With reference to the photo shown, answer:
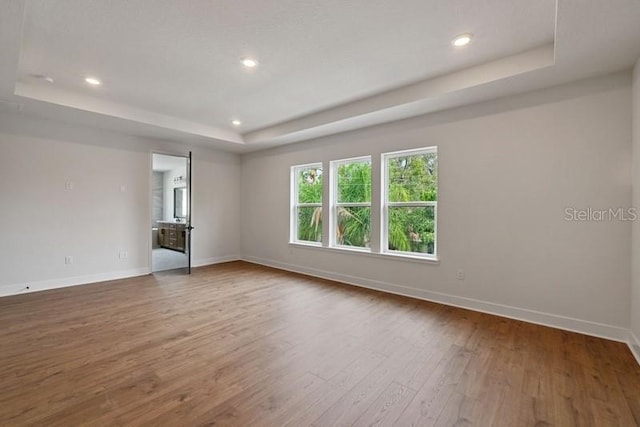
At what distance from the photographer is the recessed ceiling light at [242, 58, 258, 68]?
3027 mm

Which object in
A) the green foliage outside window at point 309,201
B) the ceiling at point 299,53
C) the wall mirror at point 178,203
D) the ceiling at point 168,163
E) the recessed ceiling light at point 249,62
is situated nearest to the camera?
the ceiling at point 299,53

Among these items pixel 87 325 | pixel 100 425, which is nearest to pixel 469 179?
pixel 100 425

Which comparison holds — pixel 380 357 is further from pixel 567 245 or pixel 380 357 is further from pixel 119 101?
pixel 119 101

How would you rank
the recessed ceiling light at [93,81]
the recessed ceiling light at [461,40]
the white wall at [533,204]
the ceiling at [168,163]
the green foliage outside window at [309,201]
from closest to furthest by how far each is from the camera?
the recessed ceiling light at [461,40], the white wall at [533,204], the recessed ceiling light at [93,81], the green foliage outside window at [309,201], the ceiling at [168,163]

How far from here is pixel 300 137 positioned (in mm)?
5426

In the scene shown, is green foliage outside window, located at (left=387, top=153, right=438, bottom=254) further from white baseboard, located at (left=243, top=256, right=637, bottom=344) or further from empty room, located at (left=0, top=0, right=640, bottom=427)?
white baseboard, located at (left=243, top=256, right=637, bottom=344)

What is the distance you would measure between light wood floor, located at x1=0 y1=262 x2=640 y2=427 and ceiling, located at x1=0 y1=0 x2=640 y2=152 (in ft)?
8.78

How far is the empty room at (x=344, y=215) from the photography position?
2.04 meters

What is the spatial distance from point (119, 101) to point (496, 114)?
17.1 feet

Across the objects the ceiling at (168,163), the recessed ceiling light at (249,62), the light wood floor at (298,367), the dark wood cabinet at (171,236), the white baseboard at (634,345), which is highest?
the recessed ceiling light at (249,62)

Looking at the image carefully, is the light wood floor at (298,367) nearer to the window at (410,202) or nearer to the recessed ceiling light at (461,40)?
the window at (410,202)

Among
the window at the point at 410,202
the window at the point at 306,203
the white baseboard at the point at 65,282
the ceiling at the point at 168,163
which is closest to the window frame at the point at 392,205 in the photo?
the window at the point at 410,202

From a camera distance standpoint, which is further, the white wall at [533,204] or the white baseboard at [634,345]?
the white wall at [533,204]

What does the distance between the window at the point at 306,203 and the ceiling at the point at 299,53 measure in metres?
1.54
